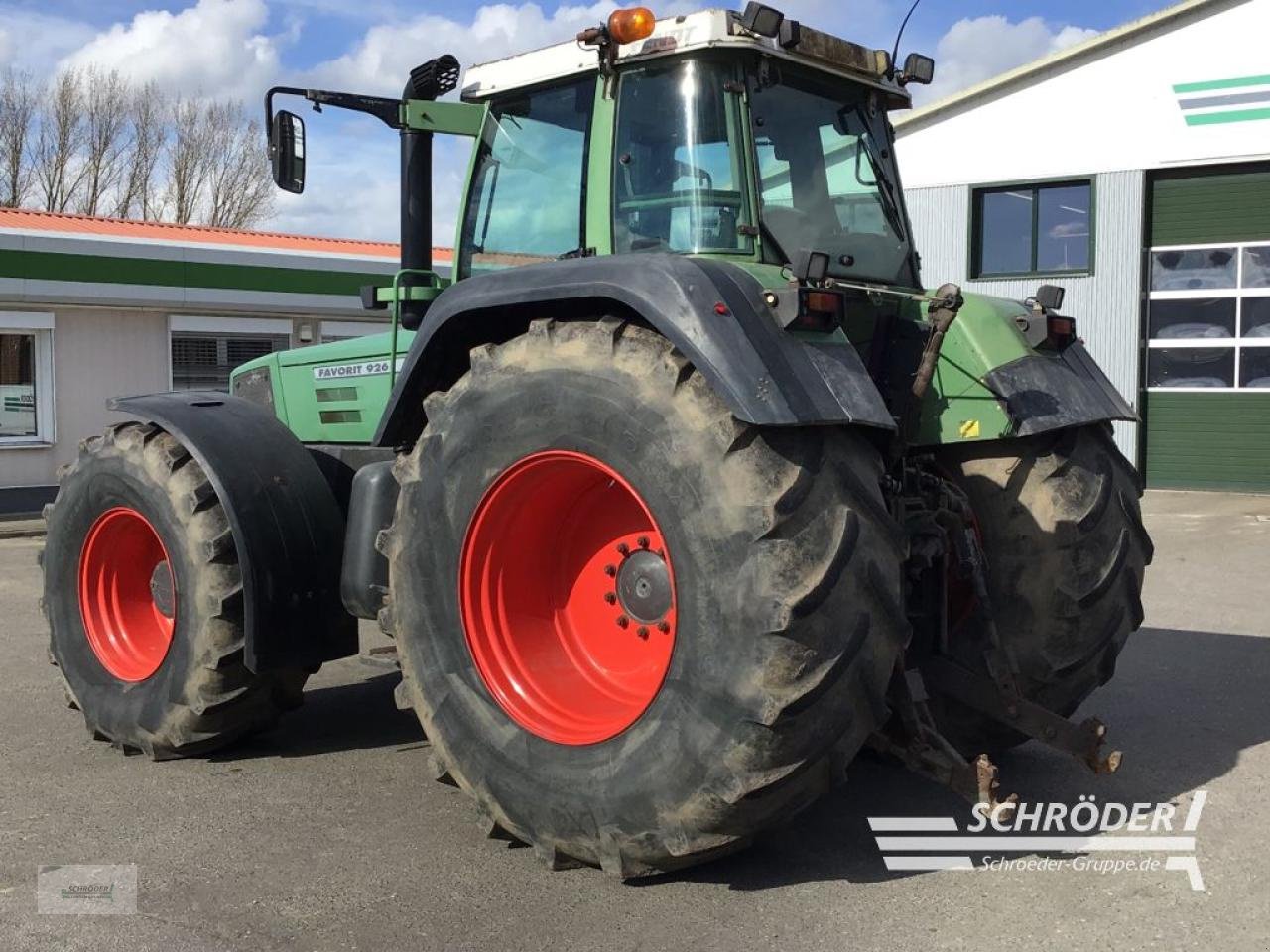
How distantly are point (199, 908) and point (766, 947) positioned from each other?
5.43ft

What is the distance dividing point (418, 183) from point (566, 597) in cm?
199

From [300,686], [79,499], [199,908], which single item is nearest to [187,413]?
[79,499]

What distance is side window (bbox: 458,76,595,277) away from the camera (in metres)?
4.61

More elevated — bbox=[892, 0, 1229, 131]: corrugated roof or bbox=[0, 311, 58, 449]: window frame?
bbox=[892, 0, 1229, 131]: corrugated roof

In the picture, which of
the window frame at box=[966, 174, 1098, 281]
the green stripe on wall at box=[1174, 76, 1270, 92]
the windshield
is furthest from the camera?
the window frame at box=[966, 174, 1098, 281]

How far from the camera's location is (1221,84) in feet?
51.7

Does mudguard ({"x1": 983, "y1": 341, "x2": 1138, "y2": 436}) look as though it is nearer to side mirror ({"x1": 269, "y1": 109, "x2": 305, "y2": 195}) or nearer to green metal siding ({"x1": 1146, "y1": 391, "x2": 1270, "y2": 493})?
side mirror ({"x1": 269, "y1": 109, "x2": 305, "y2": 195})

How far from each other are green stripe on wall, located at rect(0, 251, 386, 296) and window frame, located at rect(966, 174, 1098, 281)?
8770 millimetres

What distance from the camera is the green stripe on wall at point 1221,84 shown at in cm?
1554

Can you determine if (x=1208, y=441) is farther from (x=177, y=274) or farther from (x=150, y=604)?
(x=150, y=604)

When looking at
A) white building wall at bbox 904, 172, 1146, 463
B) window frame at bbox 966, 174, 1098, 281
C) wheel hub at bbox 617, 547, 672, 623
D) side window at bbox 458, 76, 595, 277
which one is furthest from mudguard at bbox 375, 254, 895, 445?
window frame at bbox 966, 174, 1098, 281

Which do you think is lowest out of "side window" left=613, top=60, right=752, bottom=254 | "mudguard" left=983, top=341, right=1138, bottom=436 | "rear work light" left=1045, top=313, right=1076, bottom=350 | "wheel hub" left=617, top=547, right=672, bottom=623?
"wheel hub" left=617, top=547, right=672, bottom=623

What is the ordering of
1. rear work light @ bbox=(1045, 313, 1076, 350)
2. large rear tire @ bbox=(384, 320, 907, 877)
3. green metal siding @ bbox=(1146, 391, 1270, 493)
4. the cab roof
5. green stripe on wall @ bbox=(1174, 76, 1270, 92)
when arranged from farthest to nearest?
green metal siding @ bbox=(1146, 391, 1270, 493) → green stripe on wall @ bbox=(1174, 76, 1270, 92) → rear work light @ bbox=(1045, 313, 1076, 350) → the cab roof → large rear tire @ bbox=(384, 320, 907, 877)

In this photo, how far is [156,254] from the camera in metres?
17.3
